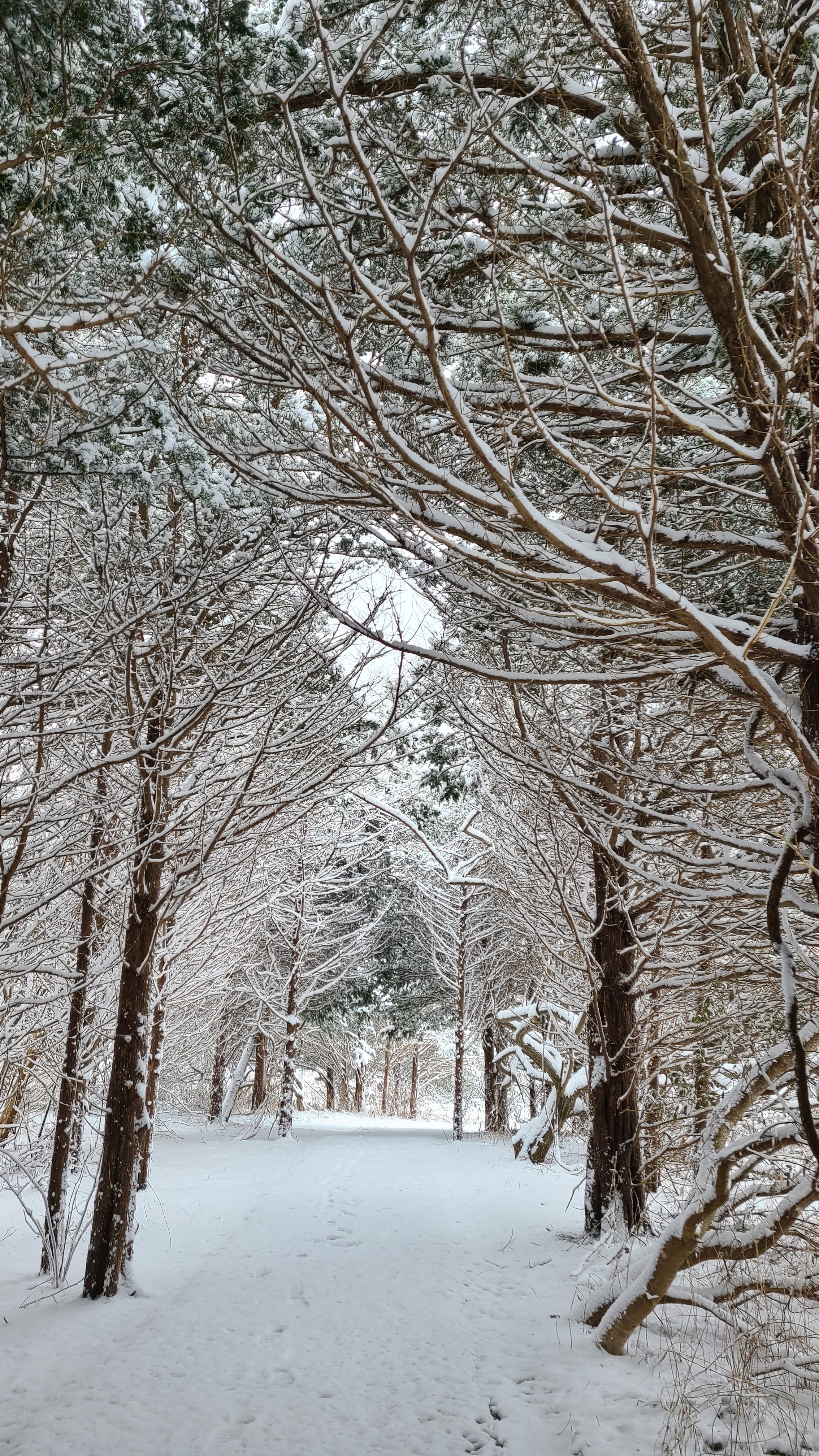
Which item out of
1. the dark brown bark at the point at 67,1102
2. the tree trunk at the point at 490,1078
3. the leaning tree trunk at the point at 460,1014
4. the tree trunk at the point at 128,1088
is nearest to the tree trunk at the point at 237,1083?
the leaning tree trunk at the point at 460,1014

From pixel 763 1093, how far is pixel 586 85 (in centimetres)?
504

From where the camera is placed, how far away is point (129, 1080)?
5.38 meters

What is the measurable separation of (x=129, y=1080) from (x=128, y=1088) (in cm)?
5

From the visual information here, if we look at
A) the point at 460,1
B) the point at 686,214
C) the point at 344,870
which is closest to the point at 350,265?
the point at 686,214

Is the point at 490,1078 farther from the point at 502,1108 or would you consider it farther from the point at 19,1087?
the point at 19,1087

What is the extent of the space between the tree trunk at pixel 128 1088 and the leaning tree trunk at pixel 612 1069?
3501mm

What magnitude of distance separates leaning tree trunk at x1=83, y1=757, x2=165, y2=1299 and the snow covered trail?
0.31 metres

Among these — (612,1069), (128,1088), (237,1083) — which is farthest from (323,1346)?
(237,1083)

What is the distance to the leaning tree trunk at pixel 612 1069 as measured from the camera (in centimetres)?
601

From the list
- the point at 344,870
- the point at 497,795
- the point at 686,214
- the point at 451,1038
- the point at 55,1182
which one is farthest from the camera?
the point at 451,1038

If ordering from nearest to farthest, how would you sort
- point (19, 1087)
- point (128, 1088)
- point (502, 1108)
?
point (128, 1088) → point (19, 1087) → point (502, 1108)

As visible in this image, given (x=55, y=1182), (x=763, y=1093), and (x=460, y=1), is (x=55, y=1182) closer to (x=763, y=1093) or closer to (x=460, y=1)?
(x=763, y=1093)

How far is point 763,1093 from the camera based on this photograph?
3631 millimetres

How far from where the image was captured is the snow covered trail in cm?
357
